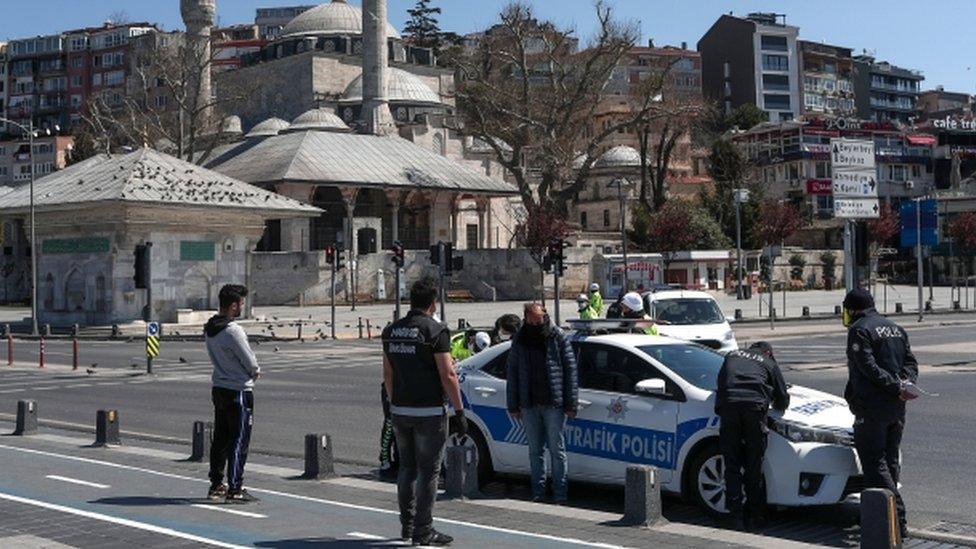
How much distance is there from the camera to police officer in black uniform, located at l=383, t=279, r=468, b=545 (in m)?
8.14

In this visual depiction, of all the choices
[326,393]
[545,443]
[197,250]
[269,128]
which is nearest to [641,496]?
[545,443]

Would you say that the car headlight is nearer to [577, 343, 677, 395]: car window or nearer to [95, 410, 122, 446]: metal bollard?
[577, 343, 677, 395]: car window

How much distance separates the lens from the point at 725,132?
11669 cm

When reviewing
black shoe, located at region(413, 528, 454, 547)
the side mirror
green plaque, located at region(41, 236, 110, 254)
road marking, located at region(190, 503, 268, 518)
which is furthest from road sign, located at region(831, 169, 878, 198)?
green plaque, located at region(41, 236, 110, 254)

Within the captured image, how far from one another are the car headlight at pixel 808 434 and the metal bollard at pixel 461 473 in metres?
2.59

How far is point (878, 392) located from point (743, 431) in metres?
1.04

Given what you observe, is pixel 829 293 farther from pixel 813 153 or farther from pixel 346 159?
pixel 346 159

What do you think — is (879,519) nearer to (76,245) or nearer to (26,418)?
(26,418)

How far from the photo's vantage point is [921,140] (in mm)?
106000

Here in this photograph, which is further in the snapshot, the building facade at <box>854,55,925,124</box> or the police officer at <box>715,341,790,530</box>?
the building facade at <box>854,55,925,124</box>

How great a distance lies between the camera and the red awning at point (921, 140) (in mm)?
105125

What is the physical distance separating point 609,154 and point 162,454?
93.7 m

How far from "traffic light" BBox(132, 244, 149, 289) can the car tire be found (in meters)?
26.7

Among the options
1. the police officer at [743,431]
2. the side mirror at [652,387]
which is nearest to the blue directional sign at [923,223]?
the side mirror at [652,387]
